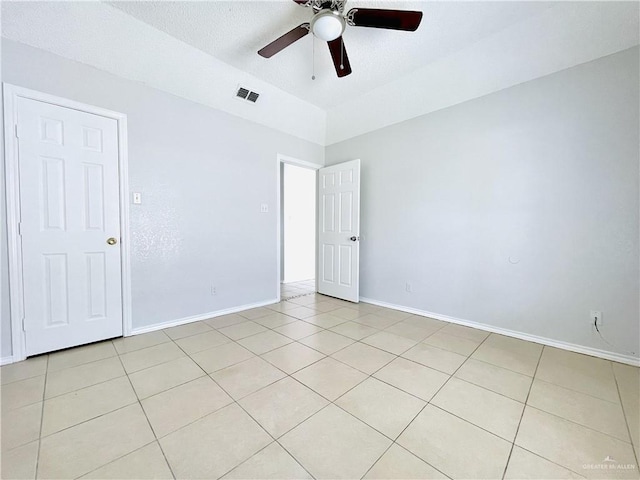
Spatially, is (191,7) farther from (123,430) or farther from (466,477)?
(466,477)

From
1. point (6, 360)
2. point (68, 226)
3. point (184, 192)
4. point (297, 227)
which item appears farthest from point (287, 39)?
point (297, 227)

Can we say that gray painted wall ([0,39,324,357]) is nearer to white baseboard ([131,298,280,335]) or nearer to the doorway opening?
white baseboard ([131,298,280,335])

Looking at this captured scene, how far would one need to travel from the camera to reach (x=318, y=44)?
2504mm

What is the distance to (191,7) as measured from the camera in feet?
6.96

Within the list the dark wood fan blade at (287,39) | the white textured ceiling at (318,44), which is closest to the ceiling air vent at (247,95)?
the white textured ceiling at (318,44)

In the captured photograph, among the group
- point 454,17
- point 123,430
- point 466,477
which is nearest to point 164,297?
point 123,430

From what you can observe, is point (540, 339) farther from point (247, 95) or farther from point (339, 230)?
point (247, 95)

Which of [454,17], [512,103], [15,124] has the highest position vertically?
[454,17]

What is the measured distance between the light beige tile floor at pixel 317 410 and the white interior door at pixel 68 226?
27cm

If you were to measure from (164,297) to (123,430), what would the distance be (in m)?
1.61

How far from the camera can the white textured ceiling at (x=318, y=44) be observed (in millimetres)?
2049

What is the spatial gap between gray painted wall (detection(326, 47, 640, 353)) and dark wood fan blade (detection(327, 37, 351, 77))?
1.42 metres

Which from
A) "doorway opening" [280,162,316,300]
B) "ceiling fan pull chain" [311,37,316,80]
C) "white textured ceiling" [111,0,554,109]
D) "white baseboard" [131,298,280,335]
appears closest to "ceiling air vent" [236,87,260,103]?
"white textured ceiling" [111,0,554,109]

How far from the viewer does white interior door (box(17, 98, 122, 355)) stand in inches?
84.0
